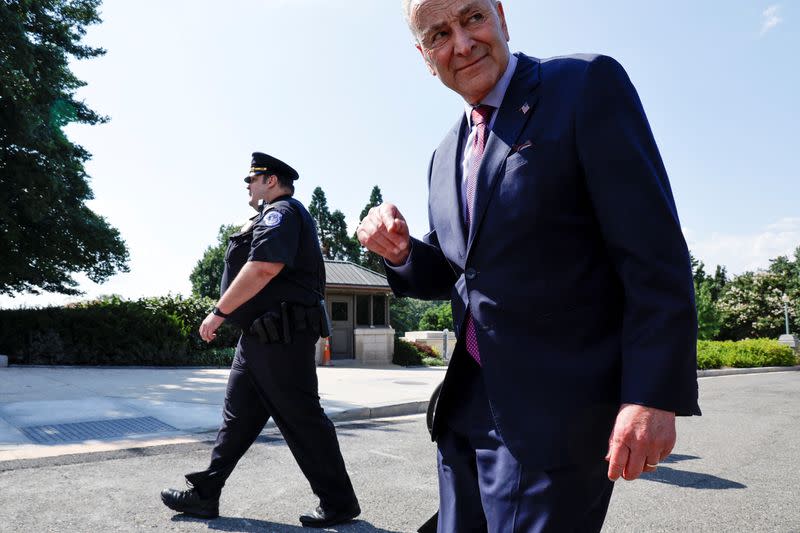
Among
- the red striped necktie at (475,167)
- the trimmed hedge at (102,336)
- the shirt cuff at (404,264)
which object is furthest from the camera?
the trimmed hedge at (102,336)

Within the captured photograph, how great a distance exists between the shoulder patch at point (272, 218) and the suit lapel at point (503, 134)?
A: 2.16 m

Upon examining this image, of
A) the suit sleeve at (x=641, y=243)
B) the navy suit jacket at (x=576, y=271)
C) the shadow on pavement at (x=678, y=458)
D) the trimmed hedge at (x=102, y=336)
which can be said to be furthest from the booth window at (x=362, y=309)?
the suit sleeve at (x=641, y=243)

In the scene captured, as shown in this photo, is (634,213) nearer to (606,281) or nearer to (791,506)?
(606,281)

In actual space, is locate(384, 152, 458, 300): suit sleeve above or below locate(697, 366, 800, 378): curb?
above

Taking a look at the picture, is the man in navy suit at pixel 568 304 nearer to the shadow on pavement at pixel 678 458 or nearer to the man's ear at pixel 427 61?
the man's ear at pixel 427 61

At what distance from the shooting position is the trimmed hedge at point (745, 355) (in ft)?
69.9

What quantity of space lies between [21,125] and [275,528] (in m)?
15.6

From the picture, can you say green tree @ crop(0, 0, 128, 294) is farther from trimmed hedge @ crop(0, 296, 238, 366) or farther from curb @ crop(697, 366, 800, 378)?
curb @ crop(697, 366, 800, 378)

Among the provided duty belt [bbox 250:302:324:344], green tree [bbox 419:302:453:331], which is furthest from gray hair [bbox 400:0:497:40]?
green tree [bbox 419:302:453:331]

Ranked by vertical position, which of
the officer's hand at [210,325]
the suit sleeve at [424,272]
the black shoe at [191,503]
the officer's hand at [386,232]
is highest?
the officer's hand at [386,232]

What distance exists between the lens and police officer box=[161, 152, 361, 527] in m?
3.38

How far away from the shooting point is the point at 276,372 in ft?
11.1

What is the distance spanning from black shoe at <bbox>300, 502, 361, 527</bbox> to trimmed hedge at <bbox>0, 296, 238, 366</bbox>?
12587 millimetres

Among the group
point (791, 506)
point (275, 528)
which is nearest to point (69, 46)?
point (275, 528)
